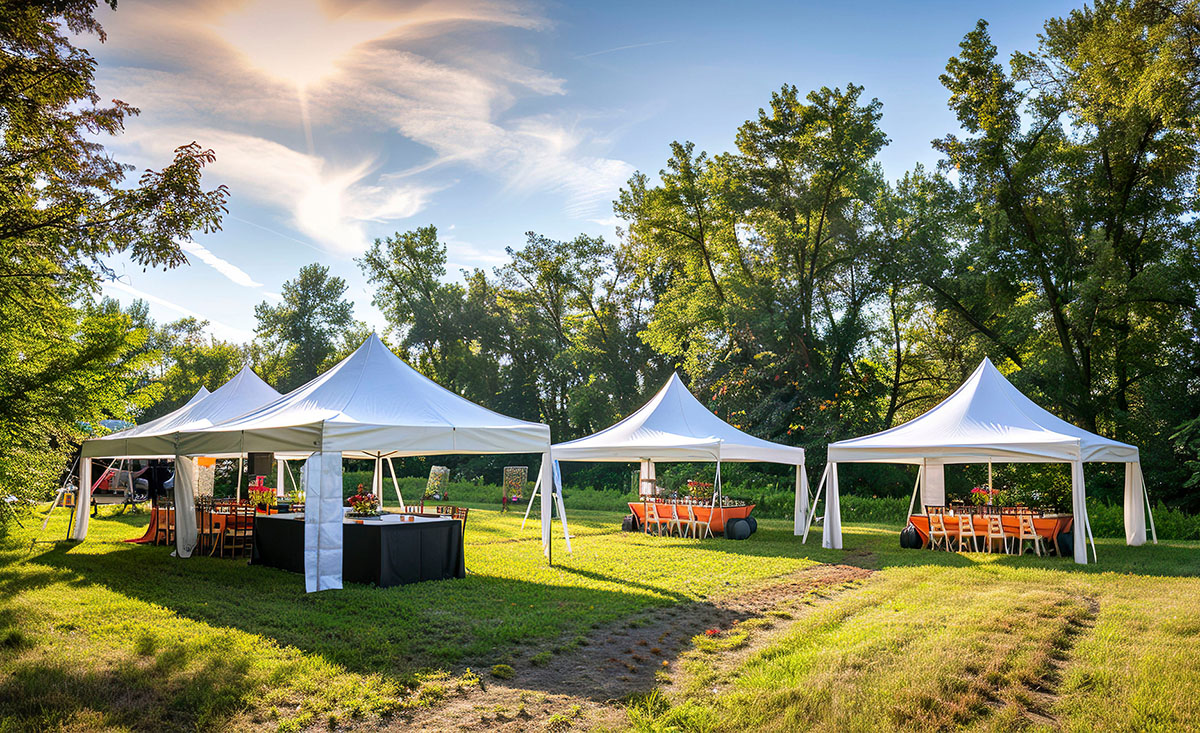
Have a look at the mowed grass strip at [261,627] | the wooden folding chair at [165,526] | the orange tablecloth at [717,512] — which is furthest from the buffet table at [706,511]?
the wooden folding chair at [165,526]

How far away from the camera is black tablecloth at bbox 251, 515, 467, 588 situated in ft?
Answer: 28.7

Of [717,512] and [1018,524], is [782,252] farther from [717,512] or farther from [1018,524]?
[1018,524]

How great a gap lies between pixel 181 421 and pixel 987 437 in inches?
568

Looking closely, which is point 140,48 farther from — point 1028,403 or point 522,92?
point 1028,403

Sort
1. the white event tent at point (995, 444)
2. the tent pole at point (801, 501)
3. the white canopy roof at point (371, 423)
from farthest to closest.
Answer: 1. the tent pole at point (801, 501)
2. the white event tent at point (995, 444)
3. the white canopy roof at point (371, 423)

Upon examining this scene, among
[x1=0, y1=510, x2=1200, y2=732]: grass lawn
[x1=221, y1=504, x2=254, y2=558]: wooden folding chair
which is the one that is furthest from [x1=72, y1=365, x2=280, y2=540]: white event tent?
[x1=0, y1=510, x2=1200, y2=732]: grass lawn

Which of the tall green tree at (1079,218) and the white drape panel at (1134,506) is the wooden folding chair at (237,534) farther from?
the tall green tree at (1079,218)

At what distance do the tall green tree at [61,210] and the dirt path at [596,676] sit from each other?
6152 mm

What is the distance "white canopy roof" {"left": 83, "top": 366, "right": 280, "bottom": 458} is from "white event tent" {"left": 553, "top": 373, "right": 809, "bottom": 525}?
6.38m

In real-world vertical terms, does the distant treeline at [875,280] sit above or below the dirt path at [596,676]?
above

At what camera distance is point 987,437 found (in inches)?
480

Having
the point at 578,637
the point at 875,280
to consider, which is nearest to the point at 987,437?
the point at 578,637

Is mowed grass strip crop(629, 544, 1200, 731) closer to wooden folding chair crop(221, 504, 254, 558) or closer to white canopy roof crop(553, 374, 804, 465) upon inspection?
white canopy roof crop(553, 374, 804, 465)

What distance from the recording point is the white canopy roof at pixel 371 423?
8.62m
